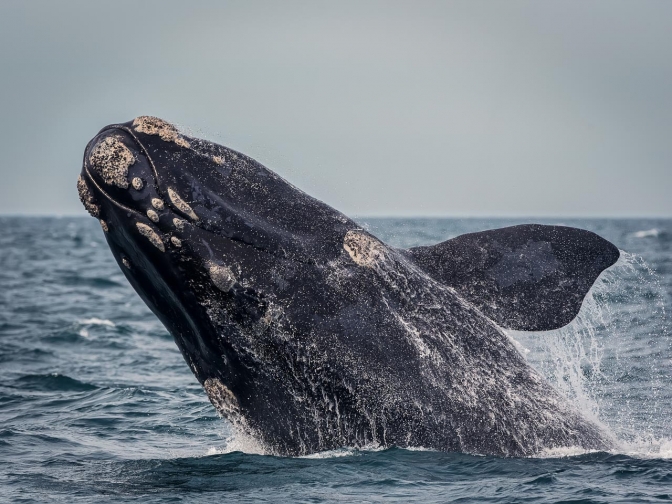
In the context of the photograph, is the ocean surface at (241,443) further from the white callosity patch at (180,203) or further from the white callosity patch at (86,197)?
the white callosity patch at (86,197)

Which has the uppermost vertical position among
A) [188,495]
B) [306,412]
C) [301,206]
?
[301,206]

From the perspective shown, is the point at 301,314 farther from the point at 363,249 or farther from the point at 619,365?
the point at 619,365

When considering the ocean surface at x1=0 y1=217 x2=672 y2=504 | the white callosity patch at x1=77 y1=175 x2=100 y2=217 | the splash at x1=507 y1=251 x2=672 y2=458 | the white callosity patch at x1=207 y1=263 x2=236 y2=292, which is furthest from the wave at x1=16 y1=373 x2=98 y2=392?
the white callosity patch at x1=207 y1=263 x2=236 y2=292

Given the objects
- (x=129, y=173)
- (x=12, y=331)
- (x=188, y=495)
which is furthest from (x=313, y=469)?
(x=12, y=331)

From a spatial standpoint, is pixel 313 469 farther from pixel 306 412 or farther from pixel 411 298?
pixel 411 298

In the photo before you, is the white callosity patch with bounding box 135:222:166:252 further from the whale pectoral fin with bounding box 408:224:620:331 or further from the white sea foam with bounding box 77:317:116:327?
the white sea foam with bounding box 77:317:116:327

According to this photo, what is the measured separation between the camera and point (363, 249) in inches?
323

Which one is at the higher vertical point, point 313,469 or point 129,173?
point 129,173

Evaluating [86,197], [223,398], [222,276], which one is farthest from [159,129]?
[223,398]

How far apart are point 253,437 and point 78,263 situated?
141ft

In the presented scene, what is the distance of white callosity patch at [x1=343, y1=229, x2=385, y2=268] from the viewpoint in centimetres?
Result: 816

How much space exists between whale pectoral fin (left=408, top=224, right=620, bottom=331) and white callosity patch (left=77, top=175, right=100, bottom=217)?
9.90ft

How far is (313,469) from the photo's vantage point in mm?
8242

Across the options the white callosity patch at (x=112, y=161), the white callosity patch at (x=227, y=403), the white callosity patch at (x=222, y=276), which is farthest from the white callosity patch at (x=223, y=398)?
the white callosity patch at (x=112, y=161)
